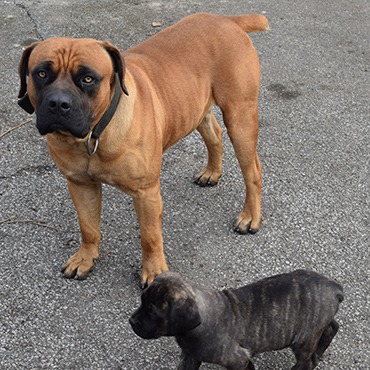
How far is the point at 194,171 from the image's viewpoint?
16.1 feet

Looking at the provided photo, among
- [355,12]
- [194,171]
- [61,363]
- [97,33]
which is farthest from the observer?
[355,12]

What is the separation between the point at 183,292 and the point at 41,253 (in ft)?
5.02

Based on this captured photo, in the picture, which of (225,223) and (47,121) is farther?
(225,223)

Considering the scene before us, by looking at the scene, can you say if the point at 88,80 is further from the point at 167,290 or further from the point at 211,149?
the point at 211,149

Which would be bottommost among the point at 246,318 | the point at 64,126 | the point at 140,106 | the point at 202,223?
the point at 202,223

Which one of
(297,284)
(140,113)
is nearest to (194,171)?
(140,113)

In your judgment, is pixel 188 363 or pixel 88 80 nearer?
pixel 88 80

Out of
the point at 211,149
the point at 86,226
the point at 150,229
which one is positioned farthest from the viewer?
the point at 211,149

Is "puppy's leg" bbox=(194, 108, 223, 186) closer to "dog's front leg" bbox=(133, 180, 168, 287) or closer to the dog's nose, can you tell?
"dog's front leg" bbox=(133, 180, 168, 287)

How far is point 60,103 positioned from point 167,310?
3.46 ft

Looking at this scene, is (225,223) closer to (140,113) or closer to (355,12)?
(140,113)

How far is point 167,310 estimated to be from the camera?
9.39 feet

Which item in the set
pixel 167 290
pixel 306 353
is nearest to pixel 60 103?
pixel 167 290

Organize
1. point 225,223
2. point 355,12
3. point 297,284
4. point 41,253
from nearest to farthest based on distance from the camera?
point 297,284 < point 41,253 < point 225,223 < point 355,12
